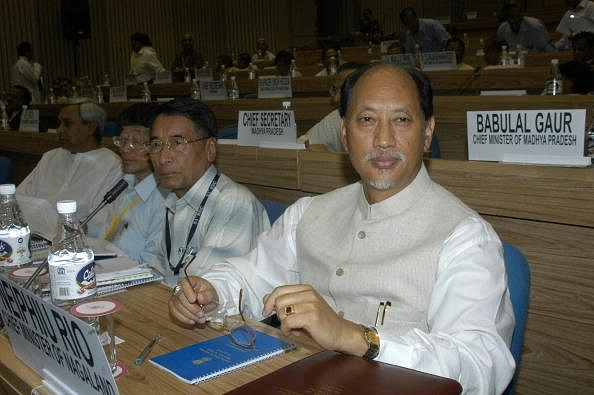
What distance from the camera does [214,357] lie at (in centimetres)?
118

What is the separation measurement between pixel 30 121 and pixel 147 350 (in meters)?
4.47

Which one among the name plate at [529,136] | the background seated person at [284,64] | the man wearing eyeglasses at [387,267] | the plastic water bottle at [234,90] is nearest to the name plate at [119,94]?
the plastic water bottle at [234,90]

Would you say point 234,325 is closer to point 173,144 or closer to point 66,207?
point 66,207

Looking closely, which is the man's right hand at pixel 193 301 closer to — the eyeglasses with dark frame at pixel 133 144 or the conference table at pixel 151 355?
the conference table at pixel 151 355

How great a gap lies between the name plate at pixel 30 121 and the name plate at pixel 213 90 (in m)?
1.41

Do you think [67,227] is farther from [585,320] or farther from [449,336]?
[585,320]

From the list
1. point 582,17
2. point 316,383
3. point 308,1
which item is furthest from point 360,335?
point 308,1

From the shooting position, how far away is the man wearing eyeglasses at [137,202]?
2.38m

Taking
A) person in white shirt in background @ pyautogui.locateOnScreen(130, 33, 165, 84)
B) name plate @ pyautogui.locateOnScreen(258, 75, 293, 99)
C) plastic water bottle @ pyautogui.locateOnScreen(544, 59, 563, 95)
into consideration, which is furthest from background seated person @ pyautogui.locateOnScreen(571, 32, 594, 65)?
person in white shirt in background @ pyautogui.locateOnScreen(130, 33, 165, 84)

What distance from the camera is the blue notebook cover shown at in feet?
3.65

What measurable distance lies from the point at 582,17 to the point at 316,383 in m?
7.52

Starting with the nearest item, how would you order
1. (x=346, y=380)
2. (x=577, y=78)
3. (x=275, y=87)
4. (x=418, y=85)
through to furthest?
(x=346, y=380), (x=418, y=85), (x=577, y=78), (x=275, y=87)

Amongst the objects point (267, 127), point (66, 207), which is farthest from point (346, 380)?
point (267, 127)

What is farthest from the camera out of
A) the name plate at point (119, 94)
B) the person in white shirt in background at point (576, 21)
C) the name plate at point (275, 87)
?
the person in white shirt in background at point (576, 21)
